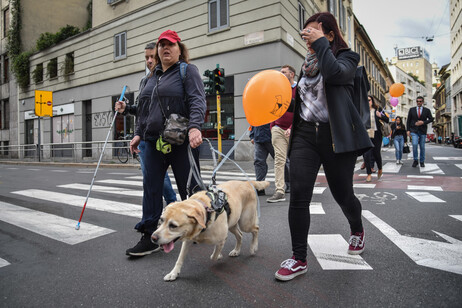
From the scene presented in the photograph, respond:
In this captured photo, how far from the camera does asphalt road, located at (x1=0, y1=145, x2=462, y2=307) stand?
1909mm

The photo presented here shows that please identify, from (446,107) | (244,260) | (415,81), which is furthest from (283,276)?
(415,81)

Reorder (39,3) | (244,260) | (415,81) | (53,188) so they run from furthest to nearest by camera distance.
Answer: (415,81), (39,3), (53,188), (244,260)

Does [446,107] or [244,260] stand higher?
[446,107]

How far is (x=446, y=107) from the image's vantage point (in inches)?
2243

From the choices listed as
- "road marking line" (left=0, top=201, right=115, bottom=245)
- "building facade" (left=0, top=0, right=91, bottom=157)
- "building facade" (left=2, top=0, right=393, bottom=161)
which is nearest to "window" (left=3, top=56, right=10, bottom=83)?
"building facade" (left=0, top=0, right=91, bottom=157)

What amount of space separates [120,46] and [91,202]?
49.6 ft

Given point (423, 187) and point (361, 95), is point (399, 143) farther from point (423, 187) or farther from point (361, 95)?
point (361, 95)

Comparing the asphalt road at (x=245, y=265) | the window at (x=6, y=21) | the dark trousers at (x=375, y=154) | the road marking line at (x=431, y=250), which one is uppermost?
the window at (x=6, y=21)

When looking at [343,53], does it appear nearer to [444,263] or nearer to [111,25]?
[444,263]

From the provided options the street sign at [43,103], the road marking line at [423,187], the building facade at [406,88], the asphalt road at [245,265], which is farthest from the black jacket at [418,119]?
the building facade at [406,88]

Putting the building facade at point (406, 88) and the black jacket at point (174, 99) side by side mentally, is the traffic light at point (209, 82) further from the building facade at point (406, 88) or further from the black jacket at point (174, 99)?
the building facade at point (406, 88)

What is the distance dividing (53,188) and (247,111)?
5.76m

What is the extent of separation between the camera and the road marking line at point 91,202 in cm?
445

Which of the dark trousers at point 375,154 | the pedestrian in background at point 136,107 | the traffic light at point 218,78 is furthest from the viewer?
the traffic light at point 218,78
